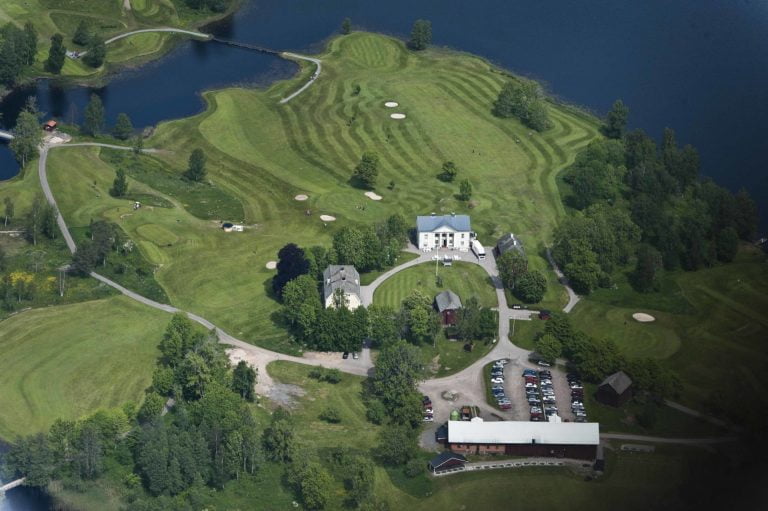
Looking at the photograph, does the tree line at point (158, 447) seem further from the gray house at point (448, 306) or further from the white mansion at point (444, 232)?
the white mansion at point (444, 232)

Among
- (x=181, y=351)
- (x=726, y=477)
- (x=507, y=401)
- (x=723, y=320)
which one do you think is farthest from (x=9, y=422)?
(x=723, y=320)

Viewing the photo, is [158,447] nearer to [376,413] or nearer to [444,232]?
[376,413]

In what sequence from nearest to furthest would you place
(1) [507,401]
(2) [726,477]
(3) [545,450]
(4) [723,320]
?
(2) [726,477] < (3) [545,450] < (1) [507,401] < (4) [723,320]

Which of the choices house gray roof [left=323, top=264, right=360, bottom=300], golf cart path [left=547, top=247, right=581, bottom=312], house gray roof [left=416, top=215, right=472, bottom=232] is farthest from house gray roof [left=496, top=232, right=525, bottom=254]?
house gray roof [left=323, top=264, right=360, bottom=300]

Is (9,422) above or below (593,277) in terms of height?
below

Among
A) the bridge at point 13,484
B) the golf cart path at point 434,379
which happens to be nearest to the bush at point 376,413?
the golf cart path at point 434,379

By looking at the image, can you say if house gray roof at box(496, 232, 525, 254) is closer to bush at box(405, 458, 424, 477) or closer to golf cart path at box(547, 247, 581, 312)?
golf cart path at box(547, 247, 581, 312)

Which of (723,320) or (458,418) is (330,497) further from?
(723,320)
